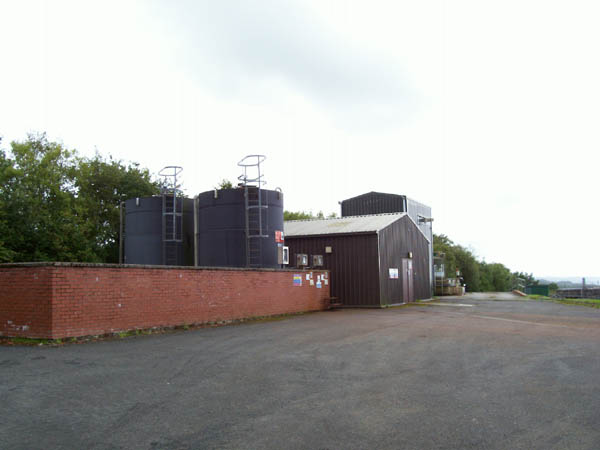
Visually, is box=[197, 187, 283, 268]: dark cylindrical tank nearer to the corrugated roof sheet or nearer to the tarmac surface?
the corrugated roof sheet

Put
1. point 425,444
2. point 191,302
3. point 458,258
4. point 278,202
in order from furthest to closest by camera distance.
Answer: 1. point 458,258
2. point 278,202
3. point 191,302
4. point 425,444

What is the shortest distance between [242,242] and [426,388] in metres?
11.6

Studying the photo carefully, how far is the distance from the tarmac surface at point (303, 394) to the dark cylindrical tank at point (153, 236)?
26.7 ft

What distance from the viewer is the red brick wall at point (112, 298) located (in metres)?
9.94

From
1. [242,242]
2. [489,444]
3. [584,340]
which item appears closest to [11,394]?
[489,444]

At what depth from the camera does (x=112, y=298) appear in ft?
36.0

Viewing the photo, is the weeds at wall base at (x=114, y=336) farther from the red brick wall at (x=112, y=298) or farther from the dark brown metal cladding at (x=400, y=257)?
the dark brown metal cladding at (x=400, y=257)

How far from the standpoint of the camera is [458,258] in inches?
2425

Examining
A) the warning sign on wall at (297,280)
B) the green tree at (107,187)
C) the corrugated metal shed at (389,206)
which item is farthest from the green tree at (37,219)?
the corrugated metal shed at (389,206)

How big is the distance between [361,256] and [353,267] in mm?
623

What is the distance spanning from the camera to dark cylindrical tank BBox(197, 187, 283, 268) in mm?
17109

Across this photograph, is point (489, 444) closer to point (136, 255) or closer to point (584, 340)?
point (584, 340)

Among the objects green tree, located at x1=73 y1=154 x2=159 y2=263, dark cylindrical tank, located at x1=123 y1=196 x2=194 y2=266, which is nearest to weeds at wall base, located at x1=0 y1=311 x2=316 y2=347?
dark cylindrical tank, located at x1=123 y1=196 x2=194 y2=266

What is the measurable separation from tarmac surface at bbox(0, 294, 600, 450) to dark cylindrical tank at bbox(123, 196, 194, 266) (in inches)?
320
